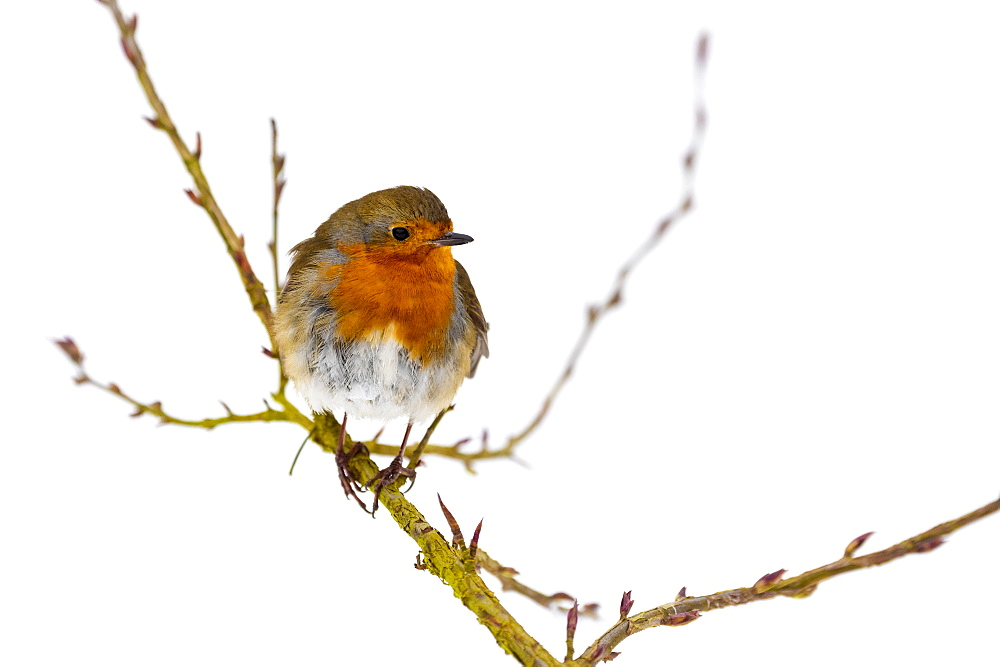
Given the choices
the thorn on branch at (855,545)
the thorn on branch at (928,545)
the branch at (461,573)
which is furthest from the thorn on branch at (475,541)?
the thorn on branch at (928,545)

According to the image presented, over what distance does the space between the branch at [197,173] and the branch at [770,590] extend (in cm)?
135

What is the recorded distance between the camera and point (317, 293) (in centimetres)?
236

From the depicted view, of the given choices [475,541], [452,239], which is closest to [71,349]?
[452,239]

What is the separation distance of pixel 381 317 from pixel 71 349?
728 millimetres

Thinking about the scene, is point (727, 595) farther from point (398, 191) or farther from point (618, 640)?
point (398, 191)

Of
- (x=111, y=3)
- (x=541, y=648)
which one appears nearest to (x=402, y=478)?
(x=541, y=648)

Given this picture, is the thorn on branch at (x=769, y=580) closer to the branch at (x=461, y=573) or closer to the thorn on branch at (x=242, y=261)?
the branch at (x=461, y=573)

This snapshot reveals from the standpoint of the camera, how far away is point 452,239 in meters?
2.29

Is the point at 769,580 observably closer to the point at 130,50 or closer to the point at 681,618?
the point at 681,618

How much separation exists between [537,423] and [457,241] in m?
0.51

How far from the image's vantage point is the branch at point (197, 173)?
1885 mm

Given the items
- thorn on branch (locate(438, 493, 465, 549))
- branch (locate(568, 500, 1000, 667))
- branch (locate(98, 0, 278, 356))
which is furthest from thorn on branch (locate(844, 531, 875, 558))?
branch (locate(98, 0, 278, 356))

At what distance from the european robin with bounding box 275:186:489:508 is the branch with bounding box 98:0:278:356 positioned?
5.6 inches

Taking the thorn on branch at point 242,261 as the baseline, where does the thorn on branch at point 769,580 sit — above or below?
below
